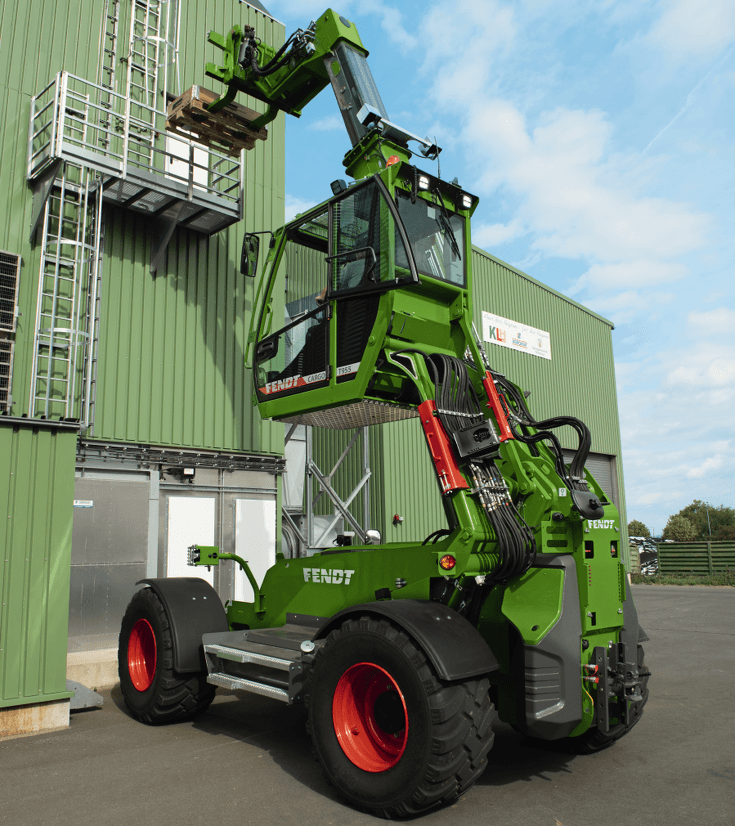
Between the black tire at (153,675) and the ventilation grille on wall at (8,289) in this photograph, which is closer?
the black tire at (153,675)

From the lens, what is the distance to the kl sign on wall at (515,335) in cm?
2081

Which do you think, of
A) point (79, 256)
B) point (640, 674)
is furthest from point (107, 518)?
point (640, 674)

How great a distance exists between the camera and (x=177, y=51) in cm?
1215

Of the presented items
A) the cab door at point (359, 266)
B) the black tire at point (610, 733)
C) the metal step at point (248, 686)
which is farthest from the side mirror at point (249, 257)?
the black tire at point (610, 733)

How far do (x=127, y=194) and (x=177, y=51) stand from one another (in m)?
3.37

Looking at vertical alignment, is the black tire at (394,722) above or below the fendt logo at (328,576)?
below

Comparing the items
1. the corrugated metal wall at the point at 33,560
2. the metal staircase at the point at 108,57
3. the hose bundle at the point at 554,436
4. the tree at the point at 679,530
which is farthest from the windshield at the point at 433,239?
the tree at the point at 679,530

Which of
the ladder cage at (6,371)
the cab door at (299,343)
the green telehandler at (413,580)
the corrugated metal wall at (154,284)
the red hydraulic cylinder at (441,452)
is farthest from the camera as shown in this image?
the corrugated metal wall at (154,284)

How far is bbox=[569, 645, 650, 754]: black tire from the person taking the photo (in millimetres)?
5285

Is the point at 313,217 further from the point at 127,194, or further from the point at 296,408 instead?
the point at 127,194

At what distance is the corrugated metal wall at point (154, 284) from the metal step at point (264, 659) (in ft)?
17.0

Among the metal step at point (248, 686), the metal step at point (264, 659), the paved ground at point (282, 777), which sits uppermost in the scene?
the metal step at point (264, 659)

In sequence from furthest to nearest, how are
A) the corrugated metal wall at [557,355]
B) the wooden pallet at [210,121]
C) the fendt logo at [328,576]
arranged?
1. the corrugated metal wall at [557,355]
2. the wooden pallet at [210,121]
3. the fendt logo at [328,576]

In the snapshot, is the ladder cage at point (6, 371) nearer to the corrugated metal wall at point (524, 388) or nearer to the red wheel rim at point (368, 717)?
the red wheel rim at point (368, 717)
